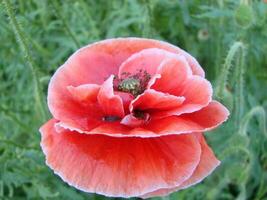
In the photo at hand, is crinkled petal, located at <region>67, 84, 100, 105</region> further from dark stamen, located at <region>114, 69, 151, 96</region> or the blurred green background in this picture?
the blurred green background

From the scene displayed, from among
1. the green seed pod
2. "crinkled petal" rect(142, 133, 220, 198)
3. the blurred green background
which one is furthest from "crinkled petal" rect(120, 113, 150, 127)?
the green seed pod

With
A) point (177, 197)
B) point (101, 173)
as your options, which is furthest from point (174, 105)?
point (177, 197)

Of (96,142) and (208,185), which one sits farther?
(208,185)

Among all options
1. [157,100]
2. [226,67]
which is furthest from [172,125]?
[226,67]

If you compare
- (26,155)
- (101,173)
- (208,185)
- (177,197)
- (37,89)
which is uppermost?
(101,173)

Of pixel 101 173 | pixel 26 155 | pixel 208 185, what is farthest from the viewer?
pixel 208 185

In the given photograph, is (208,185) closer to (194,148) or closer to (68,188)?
(68,188)

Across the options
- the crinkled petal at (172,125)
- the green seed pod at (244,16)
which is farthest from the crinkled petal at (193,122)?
the green seed pod at (244,16)
